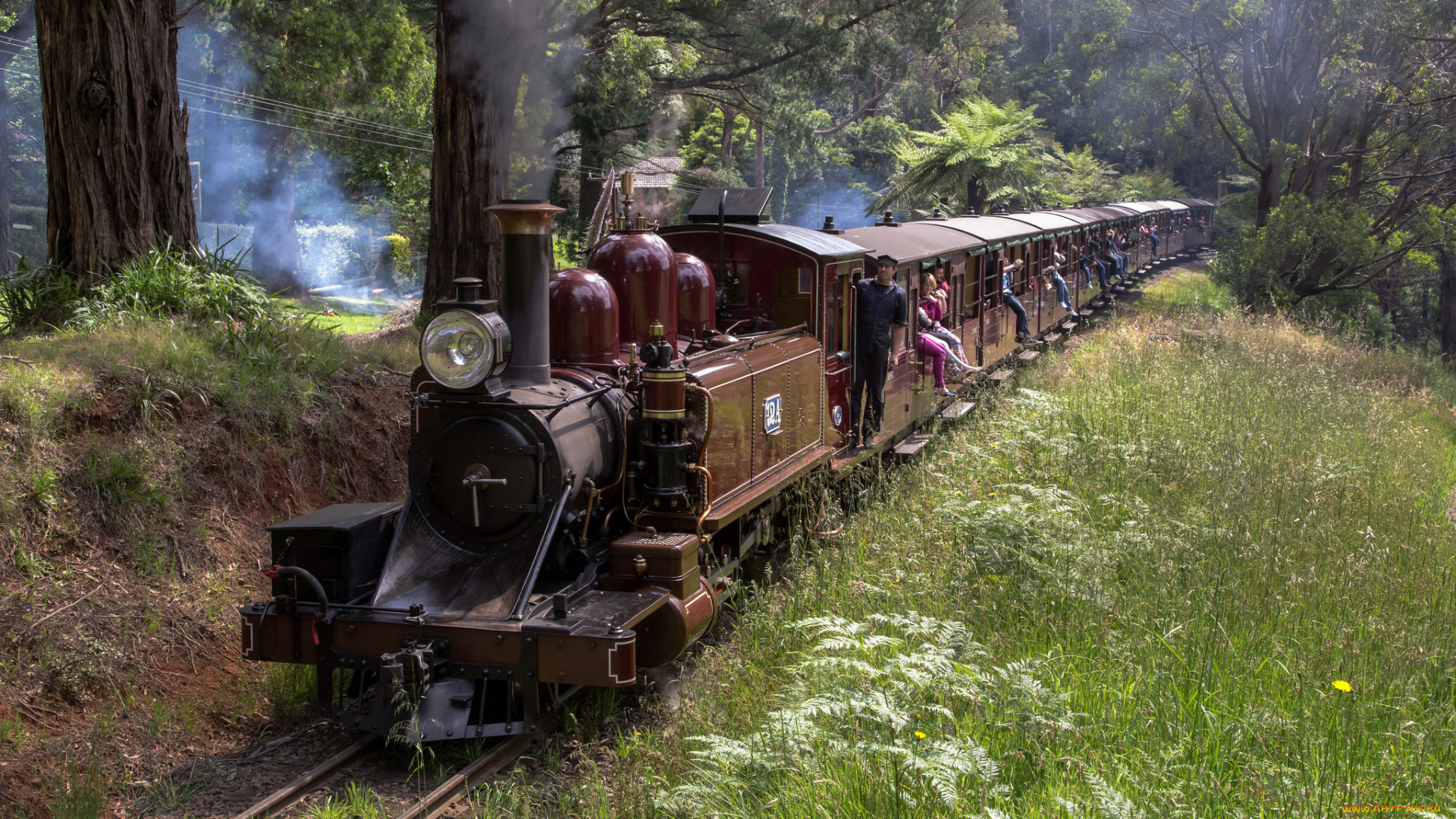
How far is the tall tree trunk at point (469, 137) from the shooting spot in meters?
11.0

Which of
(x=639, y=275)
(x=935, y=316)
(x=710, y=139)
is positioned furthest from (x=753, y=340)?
(x=710, y=139)

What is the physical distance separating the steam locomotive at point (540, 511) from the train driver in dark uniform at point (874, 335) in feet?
6.95

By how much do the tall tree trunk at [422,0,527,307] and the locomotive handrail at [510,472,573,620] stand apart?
626 centimetres

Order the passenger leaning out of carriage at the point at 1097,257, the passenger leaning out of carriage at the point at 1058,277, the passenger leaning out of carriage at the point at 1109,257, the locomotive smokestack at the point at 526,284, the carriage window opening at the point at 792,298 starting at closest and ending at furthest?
the locomotive smokestack at the point at 526,284 → the carriage window opening at the point at 792,298 → the passenger leaning out of carriage at the point at 1058,277 → the passenger leaning out of carriage at the point at 1097,257 → the passenger leaning out of carriage at the point at 1109,257

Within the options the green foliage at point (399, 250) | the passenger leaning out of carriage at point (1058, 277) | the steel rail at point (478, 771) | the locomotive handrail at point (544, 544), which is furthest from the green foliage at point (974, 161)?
the steel rail at point (478, 771)

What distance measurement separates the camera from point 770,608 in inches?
255

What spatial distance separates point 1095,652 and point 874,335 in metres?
4.64

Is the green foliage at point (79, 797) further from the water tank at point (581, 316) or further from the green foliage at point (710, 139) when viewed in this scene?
the green foliage at point (710, 139)

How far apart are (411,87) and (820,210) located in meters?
22.0

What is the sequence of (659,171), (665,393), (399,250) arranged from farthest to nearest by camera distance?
1. (399,250)
2. (659,171)
3. (665,393)

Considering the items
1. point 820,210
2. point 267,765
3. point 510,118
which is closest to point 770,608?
point 267,765

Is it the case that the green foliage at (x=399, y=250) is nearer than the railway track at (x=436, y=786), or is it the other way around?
the railway track at (x=436, y=786)

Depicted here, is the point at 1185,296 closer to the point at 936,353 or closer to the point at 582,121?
the point at 582,121

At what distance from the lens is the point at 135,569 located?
6328mm
